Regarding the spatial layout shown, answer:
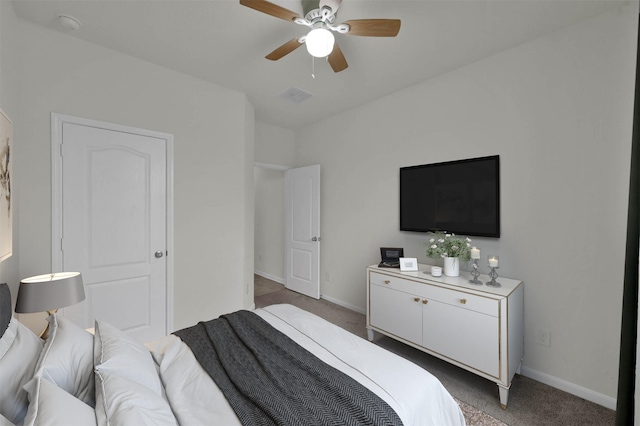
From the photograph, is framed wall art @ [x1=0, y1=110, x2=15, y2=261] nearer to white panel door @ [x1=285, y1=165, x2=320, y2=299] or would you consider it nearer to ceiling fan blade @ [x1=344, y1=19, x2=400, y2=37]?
ceiling fan blade @ [x1=344, y1=19, x2=400, y2=37]

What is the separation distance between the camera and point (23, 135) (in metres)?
2.09

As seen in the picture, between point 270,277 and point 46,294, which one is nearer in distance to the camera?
point 46,294

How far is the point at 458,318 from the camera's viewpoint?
7.03ft

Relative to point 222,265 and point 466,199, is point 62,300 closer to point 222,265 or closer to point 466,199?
point 222,265

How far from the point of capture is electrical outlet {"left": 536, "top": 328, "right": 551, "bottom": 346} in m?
2.17

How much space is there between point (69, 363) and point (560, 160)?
3.16 meters

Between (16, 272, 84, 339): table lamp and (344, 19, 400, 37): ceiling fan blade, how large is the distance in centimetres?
237

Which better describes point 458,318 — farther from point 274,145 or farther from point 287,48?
point 274,145

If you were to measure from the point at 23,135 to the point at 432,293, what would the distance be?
3413mm

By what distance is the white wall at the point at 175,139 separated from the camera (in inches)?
83.2

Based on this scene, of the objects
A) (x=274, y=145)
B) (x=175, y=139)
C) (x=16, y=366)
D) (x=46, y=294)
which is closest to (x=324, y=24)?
(x=175, y=139)

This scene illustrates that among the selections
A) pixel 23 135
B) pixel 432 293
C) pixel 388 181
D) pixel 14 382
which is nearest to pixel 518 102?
pixel 388 181

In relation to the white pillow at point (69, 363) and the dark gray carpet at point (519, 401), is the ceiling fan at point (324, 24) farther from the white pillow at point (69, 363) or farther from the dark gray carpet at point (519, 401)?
the dark gray carpet at point (519, 401)

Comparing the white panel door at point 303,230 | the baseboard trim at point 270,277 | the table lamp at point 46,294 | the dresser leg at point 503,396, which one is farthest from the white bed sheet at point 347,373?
the baseboard trim at point 270,277
